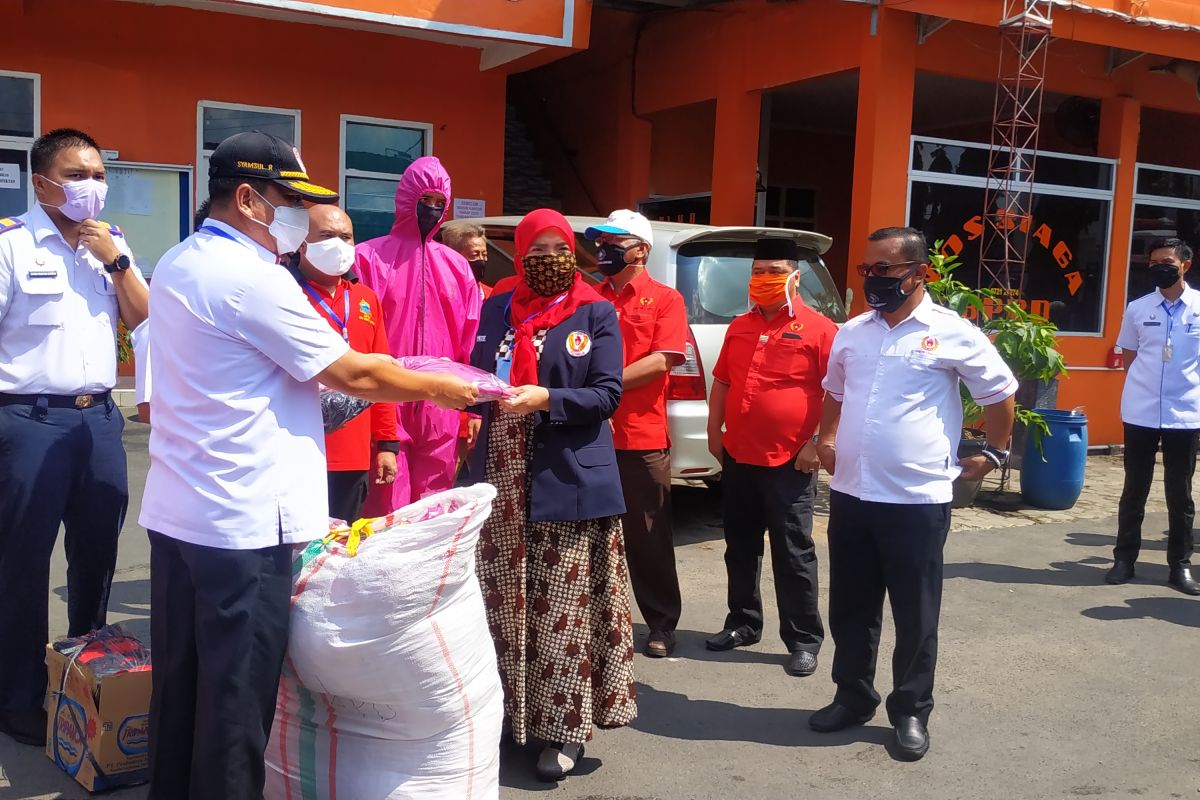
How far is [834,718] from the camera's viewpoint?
14.3 ft

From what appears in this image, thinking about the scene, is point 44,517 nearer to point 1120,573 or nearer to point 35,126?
point 1120,573

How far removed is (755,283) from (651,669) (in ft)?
5.99

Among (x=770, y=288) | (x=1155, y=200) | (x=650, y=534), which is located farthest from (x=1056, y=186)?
(x=650, y=534)

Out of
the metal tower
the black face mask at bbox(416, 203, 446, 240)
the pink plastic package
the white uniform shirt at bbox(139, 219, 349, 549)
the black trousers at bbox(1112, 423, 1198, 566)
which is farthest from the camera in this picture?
the metal tower

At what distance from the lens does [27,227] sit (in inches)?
154

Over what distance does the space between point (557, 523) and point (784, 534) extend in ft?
5.01

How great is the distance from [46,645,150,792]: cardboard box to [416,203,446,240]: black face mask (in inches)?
89.3

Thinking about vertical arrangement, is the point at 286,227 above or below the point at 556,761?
above

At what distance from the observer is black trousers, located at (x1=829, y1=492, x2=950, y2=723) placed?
409 cm

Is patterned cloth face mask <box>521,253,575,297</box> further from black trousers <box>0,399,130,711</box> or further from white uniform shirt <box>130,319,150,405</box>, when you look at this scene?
black trousers <box>0,399,130,711</box>

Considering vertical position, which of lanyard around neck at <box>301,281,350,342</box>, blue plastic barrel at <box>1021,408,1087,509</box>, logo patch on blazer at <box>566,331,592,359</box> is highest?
lanyard around neck at <box>301,281,350,342</box>

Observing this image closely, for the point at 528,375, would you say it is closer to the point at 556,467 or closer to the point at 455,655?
the point at 556,467

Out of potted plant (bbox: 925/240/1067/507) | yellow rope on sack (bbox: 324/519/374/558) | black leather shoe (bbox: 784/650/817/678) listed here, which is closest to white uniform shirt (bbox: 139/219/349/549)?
yellow rope on sack (bbox: 324/519/374/558)

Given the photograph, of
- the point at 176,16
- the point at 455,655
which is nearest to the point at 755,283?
the point at 455,655
